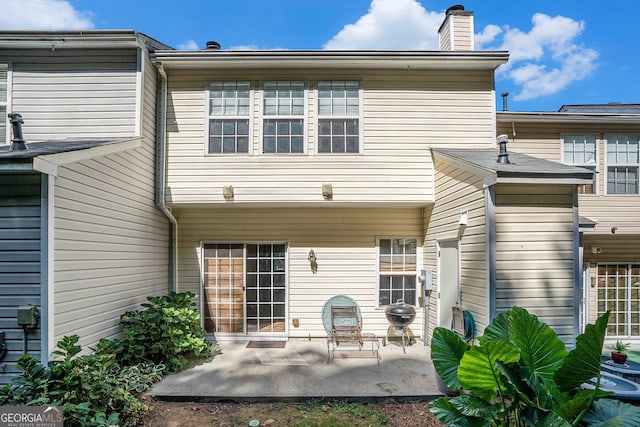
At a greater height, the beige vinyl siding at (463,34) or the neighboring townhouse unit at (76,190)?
the beige vinyl siding at (463,34)

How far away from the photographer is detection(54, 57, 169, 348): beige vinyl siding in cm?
359

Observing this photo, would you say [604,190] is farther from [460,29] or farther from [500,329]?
[500,329]

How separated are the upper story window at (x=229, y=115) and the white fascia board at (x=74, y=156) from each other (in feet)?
4.21

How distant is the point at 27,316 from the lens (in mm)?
3279

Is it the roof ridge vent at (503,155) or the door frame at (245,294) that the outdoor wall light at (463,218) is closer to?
the roof ridge vent at (503,155)

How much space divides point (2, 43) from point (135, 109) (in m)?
2.14

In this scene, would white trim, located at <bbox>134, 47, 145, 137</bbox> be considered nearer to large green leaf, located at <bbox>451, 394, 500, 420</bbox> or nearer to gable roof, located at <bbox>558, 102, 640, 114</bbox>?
large green leaf, located at <bbox>451, 394, 500, 420</bbox>

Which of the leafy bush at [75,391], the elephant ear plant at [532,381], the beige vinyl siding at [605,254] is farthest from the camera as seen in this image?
the beige vinyl siding at [605,254]

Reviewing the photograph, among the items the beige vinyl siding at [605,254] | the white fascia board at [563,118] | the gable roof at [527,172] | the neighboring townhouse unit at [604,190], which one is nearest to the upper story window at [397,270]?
the gable roof at [527,172]

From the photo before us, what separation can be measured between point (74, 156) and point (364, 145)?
4018 millimetres

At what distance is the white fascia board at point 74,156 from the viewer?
3.22m

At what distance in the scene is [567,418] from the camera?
7.34 ft

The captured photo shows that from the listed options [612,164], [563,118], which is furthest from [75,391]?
[612,164]

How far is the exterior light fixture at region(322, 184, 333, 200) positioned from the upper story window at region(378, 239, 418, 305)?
1458 mm
